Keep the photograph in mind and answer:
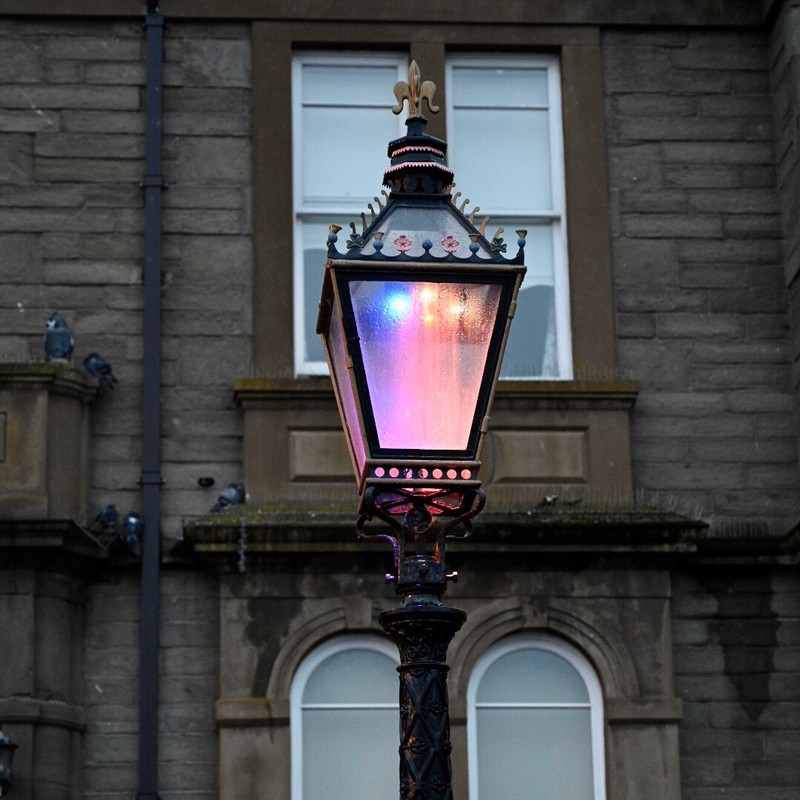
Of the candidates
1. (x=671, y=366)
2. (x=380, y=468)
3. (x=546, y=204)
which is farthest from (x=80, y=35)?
(x=380, y=468)

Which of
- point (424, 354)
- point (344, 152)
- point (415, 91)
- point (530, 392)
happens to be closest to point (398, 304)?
point (424, 354)

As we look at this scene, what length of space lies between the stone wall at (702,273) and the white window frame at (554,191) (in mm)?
326

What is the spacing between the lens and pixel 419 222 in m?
5.98

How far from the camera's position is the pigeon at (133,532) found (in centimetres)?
1088

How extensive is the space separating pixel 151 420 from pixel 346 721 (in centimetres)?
214

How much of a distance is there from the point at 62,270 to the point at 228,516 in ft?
6.48

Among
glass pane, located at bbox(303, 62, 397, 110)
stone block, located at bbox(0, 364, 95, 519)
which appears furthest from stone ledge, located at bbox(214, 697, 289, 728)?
glass pane, located at bbox(303, 62, 397, 110)

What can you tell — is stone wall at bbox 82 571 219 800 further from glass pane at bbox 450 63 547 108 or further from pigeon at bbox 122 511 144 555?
glass pane at bbox 450 63 547 108

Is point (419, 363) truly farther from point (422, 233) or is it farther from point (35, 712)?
point (35, 712)

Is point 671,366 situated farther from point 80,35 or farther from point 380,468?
point 380,468

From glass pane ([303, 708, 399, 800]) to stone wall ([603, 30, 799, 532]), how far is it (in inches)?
86.3

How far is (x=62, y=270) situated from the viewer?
1151 cm

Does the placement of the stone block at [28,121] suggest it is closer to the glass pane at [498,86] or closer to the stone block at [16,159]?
the stone block at [16,159]

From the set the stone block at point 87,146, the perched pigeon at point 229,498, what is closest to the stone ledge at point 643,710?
the perched pigeon at point 229,498
